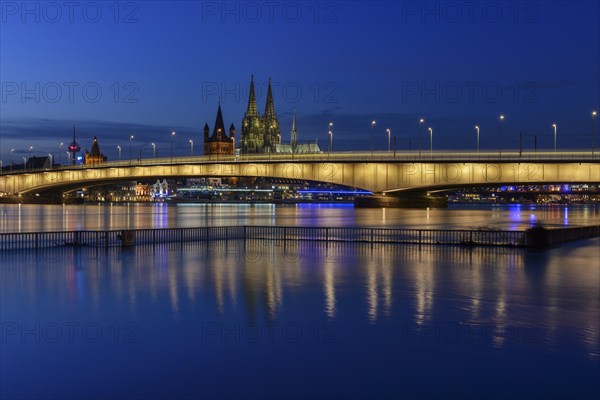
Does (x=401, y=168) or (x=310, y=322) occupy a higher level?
(x=401, y=168)

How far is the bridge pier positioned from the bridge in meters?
1.64

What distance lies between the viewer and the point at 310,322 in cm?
1969

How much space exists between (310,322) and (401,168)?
93.2 m

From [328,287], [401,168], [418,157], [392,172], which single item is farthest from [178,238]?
[392,172]

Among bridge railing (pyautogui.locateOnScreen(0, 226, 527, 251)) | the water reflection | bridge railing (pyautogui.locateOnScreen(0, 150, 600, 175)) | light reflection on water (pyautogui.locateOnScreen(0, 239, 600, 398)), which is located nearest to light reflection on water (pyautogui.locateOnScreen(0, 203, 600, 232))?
bridge railing (pyautogui.locateOnScreen(0, 150, 600, 175))

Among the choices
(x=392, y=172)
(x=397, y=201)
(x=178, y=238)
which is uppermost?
(x=392, y=172)

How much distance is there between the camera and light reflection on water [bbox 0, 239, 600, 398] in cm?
1415

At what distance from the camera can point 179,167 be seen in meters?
138

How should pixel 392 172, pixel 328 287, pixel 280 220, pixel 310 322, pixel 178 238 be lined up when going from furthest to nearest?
pixel 392 172
pixel 280 220
pixel 178 238
pixel 328 287
pixel 310 322

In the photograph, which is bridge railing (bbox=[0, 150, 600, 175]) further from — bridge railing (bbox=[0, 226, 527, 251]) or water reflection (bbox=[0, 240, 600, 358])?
water reflection (bbox=[0, 240, 600, 358])

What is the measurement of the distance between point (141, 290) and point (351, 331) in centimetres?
948

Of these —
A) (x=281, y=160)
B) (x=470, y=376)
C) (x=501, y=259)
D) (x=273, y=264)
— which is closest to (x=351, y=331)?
(x=470, y=376)

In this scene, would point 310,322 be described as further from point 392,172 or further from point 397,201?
point 397,201

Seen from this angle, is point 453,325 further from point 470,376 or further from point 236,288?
point 236,288
